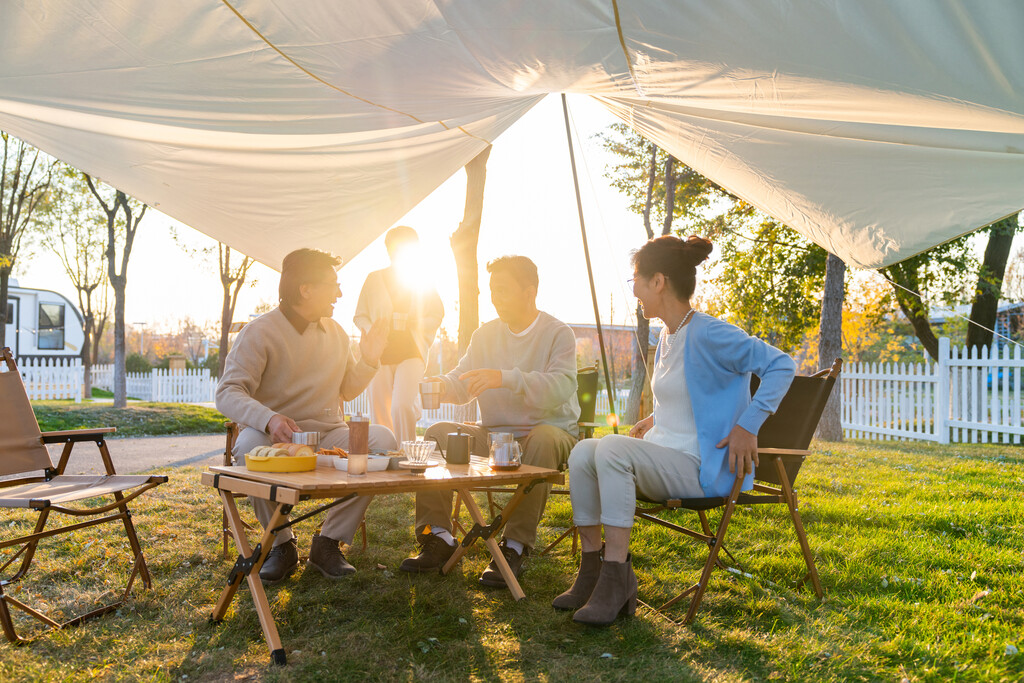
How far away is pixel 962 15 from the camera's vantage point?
6.76ft

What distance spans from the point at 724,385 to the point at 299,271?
1867mm

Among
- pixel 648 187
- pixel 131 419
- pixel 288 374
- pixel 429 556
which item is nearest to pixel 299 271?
pixel 288 374

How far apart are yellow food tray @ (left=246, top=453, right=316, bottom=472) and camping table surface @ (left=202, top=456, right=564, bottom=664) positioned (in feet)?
0.07

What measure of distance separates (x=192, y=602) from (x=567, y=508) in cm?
221

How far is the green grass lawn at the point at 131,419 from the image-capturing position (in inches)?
398

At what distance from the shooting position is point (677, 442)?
2.62 metres

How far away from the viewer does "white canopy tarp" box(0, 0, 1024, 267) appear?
7.71ft

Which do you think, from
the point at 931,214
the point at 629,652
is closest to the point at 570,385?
the point at 629,652

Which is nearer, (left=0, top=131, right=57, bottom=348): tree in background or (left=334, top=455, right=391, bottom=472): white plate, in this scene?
(left=334, top=455, right=391, bottom=472): white plate

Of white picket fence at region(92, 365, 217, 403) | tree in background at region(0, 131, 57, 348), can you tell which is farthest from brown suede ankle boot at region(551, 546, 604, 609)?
white picket fence at region(92, 365, 217, 403)

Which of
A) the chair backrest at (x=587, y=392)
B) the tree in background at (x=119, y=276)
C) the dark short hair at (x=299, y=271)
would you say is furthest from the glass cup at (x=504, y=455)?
the tree in background at (x=119, y=276)

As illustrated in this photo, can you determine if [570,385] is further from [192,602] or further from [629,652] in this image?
[192,602]

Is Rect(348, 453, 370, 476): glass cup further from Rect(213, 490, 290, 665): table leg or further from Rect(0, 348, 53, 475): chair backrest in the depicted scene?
Rect(0, 348, 53, 475): chair backrest

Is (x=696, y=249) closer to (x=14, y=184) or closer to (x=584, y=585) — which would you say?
(x=584, y=585)
